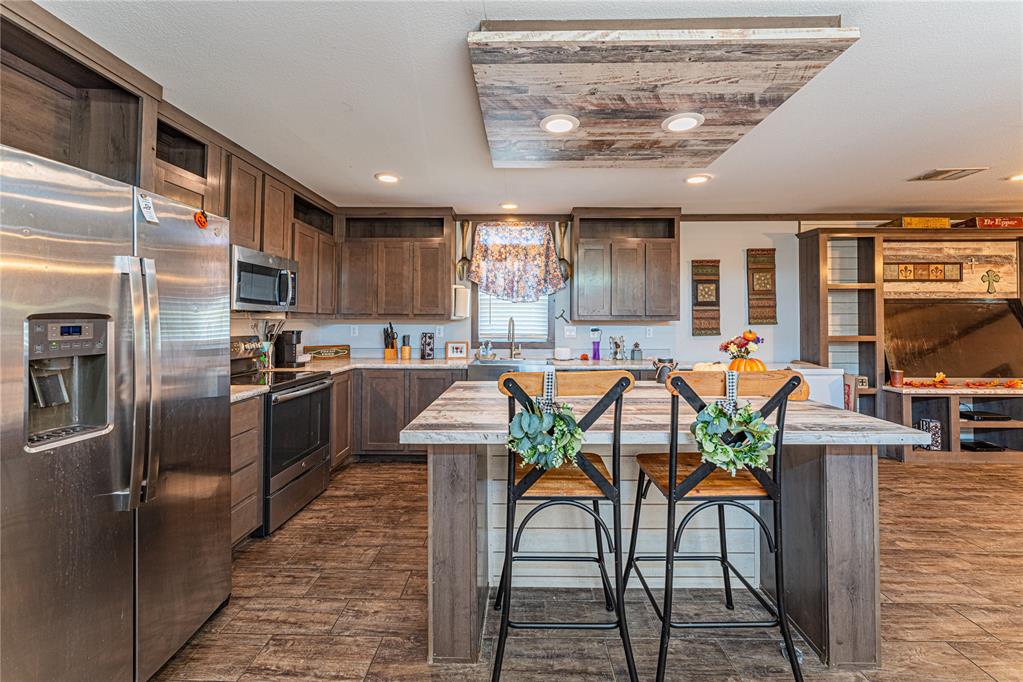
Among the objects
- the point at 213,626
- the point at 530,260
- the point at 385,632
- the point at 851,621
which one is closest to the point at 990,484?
the point at 851,621

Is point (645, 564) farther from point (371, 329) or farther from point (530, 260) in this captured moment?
point (371, 329)

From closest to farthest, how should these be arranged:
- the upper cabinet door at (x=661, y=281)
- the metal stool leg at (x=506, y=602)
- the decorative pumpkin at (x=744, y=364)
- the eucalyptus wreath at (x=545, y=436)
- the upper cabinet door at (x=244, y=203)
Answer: the eucalyptus wreath at (x=545, y=436) < the metal stool leg at (x=506, y=602) < the decorative pumpkin at (x=744, y=364) < the upper cabinet door at (x=244, y=203) < the upper cabinet door at (x=661, y=281)

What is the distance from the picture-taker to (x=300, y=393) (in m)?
3.14

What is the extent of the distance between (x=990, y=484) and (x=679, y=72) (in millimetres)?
4179

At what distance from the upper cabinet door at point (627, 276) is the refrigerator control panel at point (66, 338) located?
389 cm

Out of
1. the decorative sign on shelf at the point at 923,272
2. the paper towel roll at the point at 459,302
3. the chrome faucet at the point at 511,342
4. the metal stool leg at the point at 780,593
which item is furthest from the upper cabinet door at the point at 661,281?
the metal stool leg at the point at 780,593

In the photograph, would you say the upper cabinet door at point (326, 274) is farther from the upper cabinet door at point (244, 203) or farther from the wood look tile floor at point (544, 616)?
the wood look tile floor at point (544, 616)

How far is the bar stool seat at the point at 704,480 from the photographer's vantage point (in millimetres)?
1642

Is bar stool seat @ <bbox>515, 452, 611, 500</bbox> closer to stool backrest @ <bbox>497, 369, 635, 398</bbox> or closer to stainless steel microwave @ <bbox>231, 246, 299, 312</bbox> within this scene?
stool backrest @ <bbox>497, 369, 635, 398</bbox>

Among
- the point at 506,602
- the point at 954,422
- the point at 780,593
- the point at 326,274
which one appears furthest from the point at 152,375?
the point at 954,422

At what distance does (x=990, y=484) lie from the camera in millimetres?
3768

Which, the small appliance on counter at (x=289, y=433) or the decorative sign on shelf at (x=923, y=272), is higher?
the decorative sign on shelf at (x=923, y=272)

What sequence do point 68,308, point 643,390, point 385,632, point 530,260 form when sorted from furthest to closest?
point 530,260
point 643,390
point 385,632
point 68,308

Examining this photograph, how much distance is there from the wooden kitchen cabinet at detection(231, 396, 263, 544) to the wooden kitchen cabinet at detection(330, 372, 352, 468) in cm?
104
